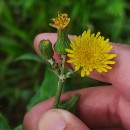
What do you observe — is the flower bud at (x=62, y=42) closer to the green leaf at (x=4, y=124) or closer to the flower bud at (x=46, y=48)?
the flower bud at (x=46, y=48)

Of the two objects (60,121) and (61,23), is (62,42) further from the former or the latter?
(60,121)

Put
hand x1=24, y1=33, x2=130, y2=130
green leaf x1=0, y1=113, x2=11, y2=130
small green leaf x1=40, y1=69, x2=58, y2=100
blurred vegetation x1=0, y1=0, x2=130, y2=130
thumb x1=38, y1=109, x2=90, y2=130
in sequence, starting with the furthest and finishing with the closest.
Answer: blurred vegetation x1=0, y1=0, x2=130, y2=130, small green leaf x1=40, y1=69, x2=58, y2=100, hand x1=24, y1=33, x2=130, y2=130, green leaf x1=0, y1=113, x2=11, y2=130, thumb x1=38, y1=109, x2=90, y2=130

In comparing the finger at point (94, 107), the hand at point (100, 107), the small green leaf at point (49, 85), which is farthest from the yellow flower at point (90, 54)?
the small green leaf at point (49, 85)

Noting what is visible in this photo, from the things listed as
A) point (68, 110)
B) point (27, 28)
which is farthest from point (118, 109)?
point (27, 28)

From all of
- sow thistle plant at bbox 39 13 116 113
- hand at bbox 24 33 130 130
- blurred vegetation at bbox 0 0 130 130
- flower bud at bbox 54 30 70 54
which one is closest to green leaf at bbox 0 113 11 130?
hand at bbox 24 33 130 130

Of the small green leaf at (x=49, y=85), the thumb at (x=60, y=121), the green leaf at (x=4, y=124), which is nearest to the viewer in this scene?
the thumb at (x=60, y=121)

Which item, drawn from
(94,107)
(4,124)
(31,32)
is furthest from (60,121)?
(31,32)

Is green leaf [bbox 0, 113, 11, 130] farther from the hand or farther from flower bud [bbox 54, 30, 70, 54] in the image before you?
flower bud [bbox 54, 30, 70, 54]
